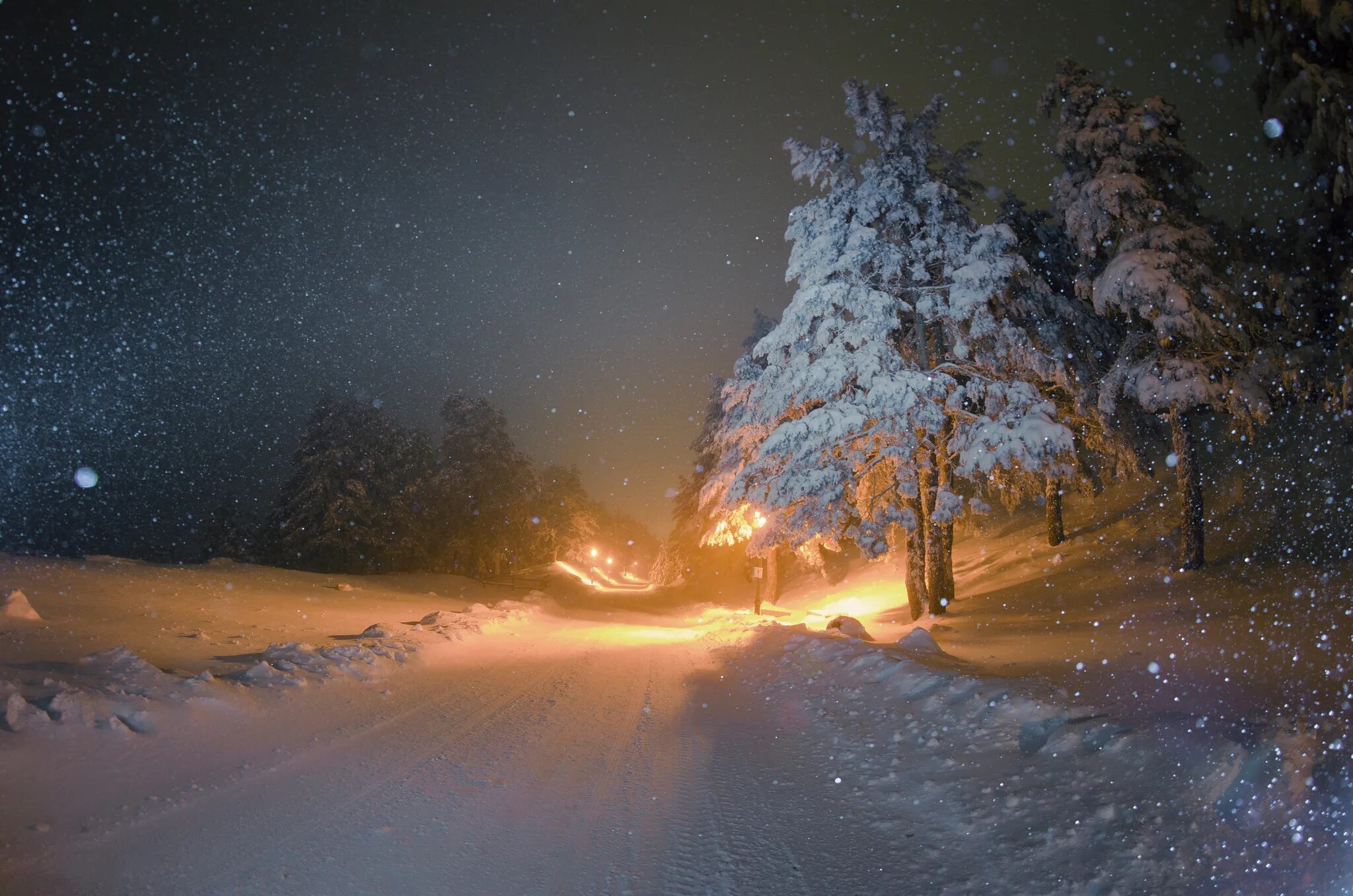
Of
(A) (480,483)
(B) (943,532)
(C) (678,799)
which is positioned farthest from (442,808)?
(A) (480,483)

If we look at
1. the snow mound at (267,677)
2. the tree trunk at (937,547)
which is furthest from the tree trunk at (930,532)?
the snow mound at (267,677)

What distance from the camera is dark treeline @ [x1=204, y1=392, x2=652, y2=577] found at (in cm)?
3947

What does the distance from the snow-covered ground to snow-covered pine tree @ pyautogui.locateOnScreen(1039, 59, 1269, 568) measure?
16.2 feet

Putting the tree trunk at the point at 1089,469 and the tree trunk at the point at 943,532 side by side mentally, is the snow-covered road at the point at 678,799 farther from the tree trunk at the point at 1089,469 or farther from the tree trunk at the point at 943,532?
the tree trunk at the point at 1089,469

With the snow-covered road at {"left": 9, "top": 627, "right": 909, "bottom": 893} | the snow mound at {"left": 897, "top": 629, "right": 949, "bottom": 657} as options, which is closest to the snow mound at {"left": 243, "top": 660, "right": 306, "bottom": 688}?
the snow-covered road at {"left": 9, "top": 627, "right": 909, "bottom": 893}

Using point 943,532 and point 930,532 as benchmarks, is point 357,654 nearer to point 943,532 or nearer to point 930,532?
point 930,532

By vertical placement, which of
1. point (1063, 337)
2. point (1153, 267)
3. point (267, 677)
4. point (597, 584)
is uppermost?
point (1153, 267)

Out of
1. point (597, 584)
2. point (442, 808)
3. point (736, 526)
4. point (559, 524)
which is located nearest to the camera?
point (442, 808)

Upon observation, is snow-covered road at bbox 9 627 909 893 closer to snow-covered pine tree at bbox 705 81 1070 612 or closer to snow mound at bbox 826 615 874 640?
snow mound at bbox 826 615 874 640

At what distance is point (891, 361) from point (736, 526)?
9388mm

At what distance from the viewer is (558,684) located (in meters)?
9.86

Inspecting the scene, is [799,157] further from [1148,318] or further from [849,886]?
[849,886]

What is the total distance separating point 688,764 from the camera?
615cm

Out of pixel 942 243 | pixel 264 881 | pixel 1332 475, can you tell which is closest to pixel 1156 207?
pixel 942 243
